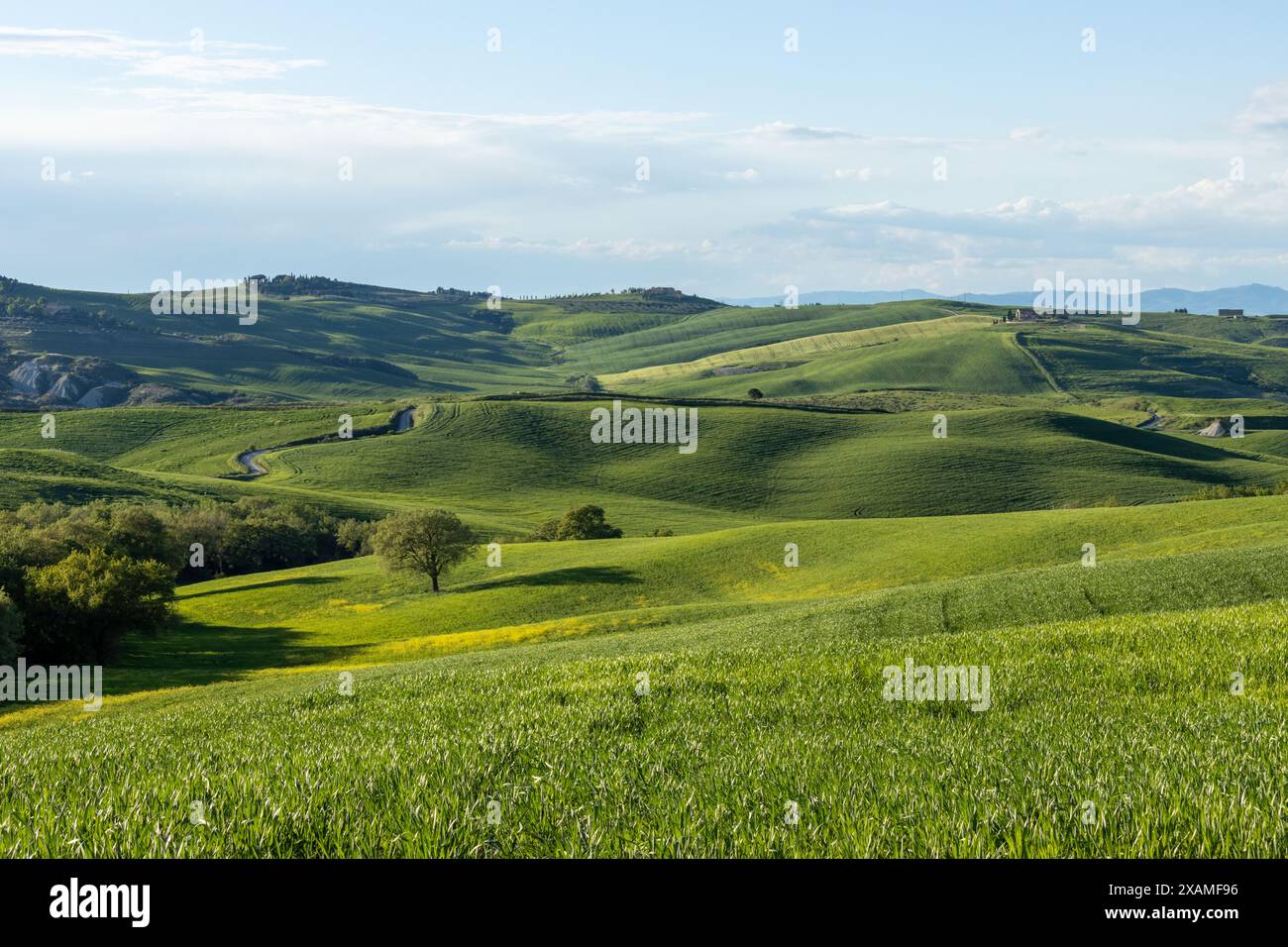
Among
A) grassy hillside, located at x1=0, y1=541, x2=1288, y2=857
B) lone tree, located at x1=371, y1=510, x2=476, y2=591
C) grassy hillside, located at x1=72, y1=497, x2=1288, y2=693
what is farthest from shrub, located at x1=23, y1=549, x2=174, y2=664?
grassy hillside, located at x1=0, y1=541, x2=1288, y2=857

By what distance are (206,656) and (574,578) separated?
2882 cm

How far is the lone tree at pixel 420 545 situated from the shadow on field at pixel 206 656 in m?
13.1

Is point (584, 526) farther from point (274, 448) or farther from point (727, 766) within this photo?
point (727, 766)

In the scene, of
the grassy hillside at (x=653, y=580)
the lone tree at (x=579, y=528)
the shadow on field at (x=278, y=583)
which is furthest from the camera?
the lone tree at (x=579, y=528)

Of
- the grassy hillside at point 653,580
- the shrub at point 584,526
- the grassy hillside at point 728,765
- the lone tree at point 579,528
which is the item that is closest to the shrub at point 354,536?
the grassy hillside at point 653,580

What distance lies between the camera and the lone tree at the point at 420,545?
8419 cm

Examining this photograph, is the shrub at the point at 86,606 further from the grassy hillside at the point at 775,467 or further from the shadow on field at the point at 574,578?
the grassy hillside at the point at 775,467

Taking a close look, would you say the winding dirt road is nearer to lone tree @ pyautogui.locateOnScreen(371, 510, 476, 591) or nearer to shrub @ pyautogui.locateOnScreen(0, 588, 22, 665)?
lone tree @ pyautogui.locateOnScreen(371, 510, 476, 591)

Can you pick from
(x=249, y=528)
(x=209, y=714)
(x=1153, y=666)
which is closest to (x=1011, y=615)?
(x=1153, y=666)

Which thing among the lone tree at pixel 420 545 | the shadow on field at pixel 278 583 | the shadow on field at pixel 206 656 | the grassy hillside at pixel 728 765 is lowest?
the shadow on field at pixel 278 583

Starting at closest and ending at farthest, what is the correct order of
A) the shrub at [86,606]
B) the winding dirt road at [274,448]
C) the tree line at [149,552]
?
1. the shrub at [86,606]
2. the tree line at [149,552]
3. the winding dirt road at [274,448]

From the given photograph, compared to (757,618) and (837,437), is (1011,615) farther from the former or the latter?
(837,437)

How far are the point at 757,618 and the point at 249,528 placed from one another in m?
72.7
